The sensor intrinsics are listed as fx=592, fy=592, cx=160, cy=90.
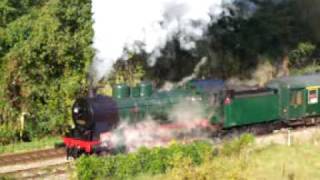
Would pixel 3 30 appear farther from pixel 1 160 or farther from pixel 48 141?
pixel 1 160

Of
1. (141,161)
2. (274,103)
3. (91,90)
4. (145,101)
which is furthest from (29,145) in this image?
(274,103)

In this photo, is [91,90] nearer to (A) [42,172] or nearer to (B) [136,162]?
(A) [42,172]

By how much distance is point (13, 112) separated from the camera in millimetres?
25047

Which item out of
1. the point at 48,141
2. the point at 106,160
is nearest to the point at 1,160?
the point at 48,141

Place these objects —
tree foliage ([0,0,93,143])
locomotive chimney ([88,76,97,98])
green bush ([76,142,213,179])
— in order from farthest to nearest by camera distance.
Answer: tree foliage ([0,0,93,143]), locomotive chimney ([88,76,97,98]), green bush ([76,142,213,179])

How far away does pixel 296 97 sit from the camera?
2503 centimetres

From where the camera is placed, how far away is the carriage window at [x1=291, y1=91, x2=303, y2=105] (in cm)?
2494

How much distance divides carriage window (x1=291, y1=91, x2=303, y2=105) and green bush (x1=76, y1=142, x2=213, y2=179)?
25.5 ft

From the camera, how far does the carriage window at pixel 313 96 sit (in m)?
25.6

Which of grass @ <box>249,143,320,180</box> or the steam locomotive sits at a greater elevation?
the steam locomotive

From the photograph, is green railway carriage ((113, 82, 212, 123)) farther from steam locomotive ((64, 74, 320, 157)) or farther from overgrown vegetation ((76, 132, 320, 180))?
overgrown vegetation ((76, 132, 320, 180))

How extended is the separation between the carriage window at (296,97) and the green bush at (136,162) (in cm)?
776

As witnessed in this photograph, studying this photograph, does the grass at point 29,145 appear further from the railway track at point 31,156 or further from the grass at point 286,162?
the grass at point 286,162

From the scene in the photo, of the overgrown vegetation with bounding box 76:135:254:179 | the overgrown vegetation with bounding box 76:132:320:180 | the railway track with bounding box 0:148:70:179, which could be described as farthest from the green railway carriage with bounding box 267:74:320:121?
the railway track with bounding box 0:148:70:179
